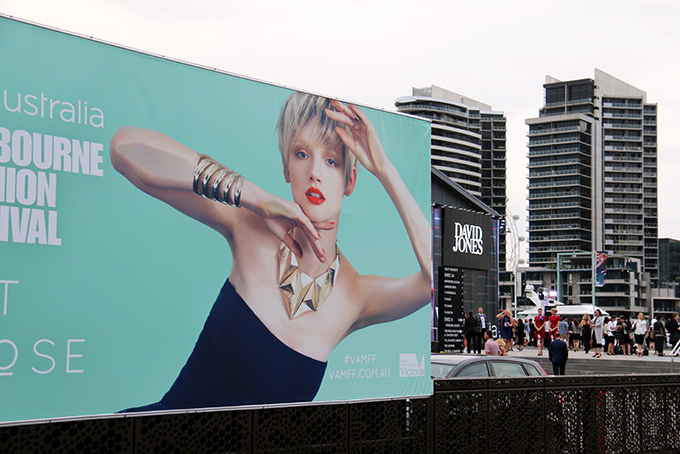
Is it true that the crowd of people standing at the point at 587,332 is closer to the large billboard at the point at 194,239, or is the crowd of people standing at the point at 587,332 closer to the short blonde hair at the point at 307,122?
the large billboard at the point at 194,239

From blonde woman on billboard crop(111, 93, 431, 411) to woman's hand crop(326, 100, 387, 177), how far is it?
0.03ft

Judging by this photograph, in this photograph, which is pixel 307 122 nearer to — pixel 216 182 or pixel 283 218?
pixel 283 218

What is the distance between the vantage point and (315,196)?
6387 millimetres

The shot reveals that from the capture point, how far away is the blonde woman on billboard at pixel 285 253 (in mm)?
5426

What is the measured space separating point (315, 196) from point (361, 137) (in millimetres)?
863

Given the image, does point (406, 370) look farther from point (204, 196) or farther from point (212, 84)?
point (212, 84)

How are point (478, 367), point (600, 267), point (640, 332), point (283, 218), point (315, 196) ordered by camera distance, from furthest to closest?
point (600, 267)
point (640, 332)
point (478, 367)
point (315, 196)
point (283, 218)

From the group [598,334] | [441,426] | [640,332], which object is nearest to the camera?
[441,426]

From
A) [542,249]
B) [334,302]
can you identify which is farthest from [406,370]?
Answer: [542,249]

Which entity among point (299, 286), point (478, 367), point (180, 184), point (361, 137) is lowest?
point (478, 367)

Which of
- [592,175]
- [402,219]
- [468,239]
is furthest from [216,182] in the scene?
[592,175]

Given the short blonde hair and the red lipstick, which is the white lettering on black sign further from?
the red lipstick

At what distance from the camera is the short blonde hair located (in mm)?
6180

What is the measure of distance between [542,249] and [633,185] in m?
23.8
